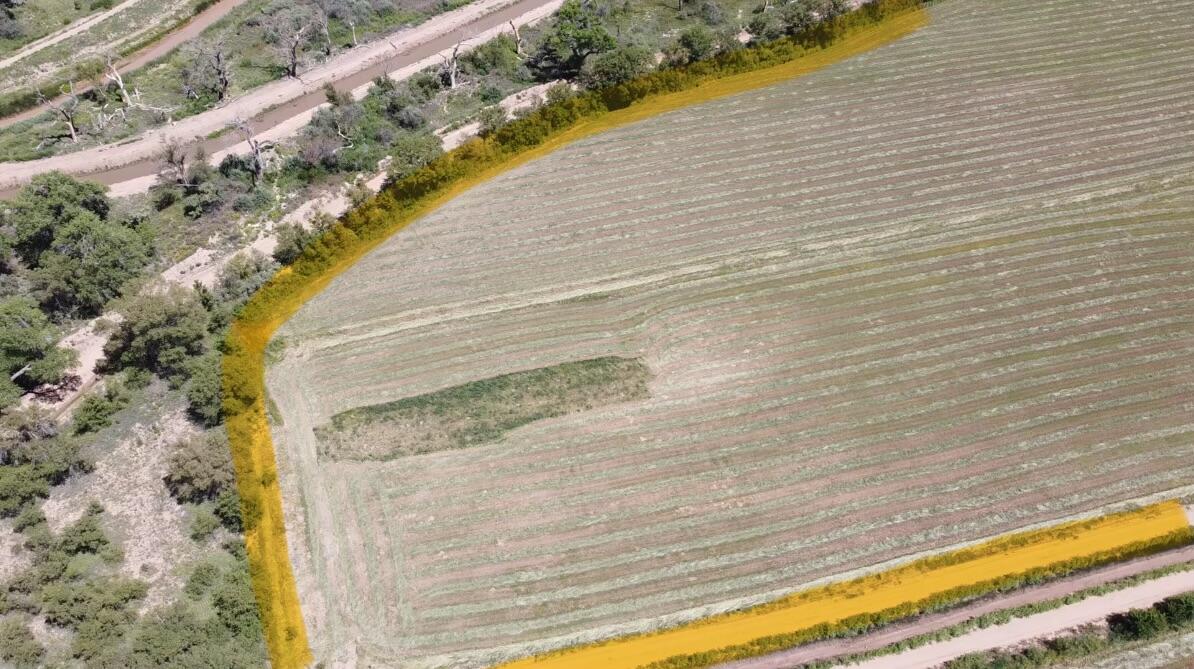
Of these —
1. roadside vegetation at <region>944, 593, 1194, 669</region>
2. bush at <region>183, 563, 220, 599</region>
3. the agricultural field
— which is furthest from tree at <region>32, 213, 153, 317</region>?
roadside vegetation at <region>944, 593, 1194, 669</region>

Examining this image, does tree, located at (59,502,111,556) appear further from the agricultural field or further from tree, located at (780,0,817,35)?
tree, located at (780,0,817,35)

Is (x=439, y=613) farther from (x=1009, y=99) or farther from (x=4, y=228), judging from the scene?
(x=1009, y=99)

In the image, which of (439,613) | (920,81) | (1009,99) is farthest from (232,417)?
(1009,99)

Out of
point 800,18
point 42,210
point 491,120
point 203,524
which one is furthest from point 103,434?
point 800,18

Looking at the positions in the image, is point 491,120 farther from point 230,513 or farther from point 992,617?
point 992,617

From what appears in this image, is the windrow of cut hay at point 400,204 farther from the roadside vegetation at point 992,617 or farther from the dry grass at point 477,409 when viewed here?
the roadside vegetation at point 992,617

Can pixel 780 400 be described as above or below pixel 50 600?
below

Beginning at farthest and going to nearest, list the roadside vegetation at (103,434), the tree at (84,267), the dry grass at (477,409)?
the tree at (84,267)
the dry grass at (477,409)
the roadside vegetation at (103,434)

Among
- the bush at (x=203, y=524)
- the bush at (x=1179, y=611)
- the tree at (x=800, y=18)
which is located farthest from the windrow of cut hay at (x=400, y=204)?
the bush at (x=1179, y=611)
